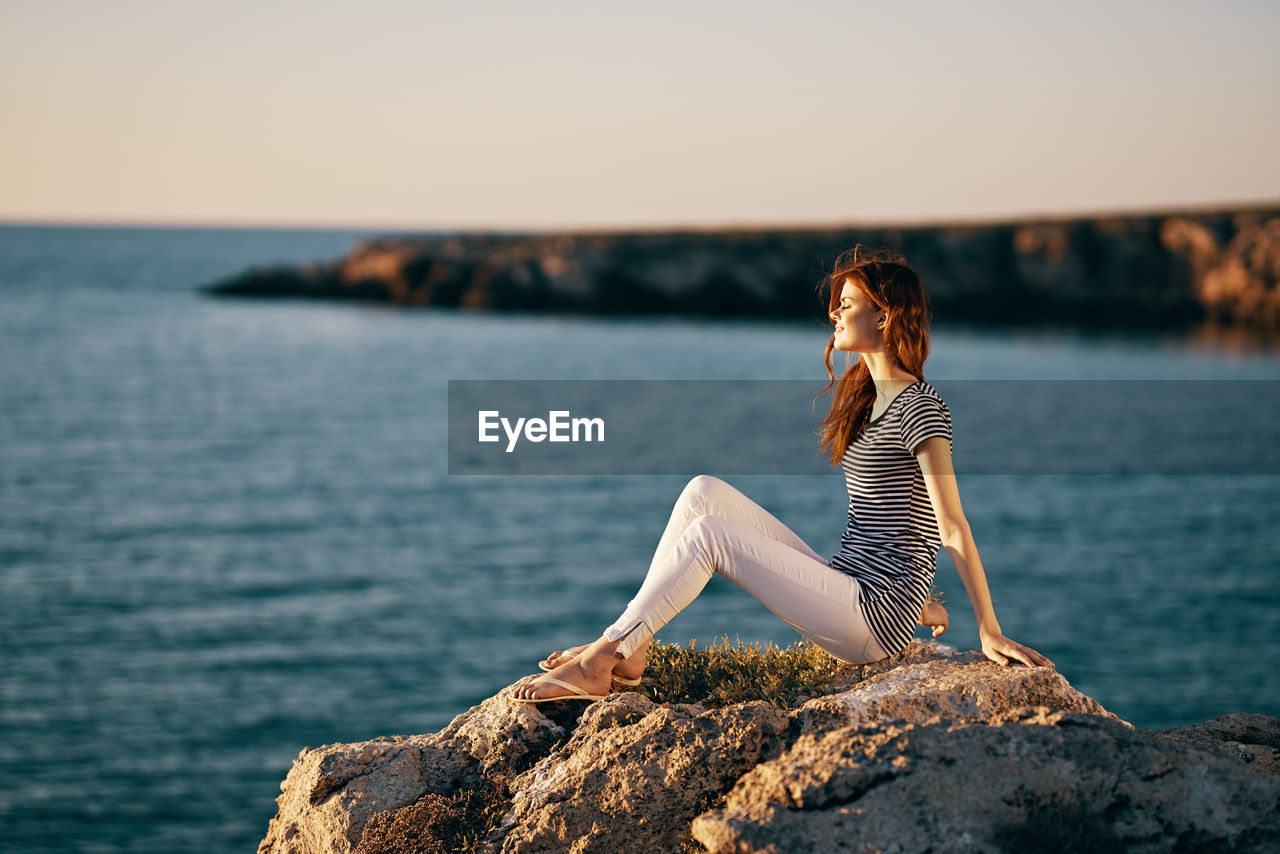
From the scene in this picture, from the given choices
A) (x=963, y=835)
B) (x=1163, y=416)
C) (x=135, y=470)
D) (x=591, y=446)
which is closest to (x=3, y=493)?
(x=135, y=470)

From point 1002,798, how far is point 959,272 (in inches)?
3576

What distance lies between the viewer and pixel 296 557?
31203mm

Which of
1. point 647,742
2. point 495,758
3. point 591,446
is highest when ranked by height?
point 647,742

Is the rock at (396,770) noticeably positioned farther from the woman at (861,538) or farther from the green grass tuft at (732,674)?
the green grass tuft at (732,674)

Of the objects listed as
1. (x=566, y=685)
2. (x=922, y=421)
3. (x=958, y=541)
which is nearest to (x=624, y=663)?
(x=566, y=685)

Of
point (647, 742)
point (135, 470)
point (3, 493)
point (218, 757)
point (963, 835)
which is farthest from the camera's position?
point (135, 470)

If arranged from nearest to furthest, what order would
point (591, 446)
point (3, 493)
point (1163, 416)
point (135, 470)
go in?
point (3, 493) < point (135, 470) < point (591, 446) < point (1163, 416)

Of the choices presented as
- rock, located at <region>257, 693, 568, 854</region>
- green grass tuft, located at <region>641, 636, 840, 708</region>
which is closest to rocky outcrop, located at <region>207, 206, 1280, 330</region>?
green grass tuft, located at <region>641, 636, 840, 708</region>

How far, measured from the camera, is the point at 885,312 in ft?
19.1

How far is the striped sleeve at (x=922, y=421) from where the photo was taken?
5.55m

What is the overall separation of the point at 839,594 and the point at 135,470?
41.6 m

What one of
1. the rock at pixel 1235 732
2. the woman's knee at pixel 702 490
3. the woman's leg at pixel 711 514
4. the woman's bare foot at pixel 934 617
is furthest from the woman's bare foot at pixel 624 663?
the rock at pixel 1235 732

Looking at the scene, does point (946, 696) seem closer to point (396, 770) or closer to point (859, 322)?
point (859, 322)

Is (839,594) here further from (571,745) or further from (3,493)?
(3,493)
